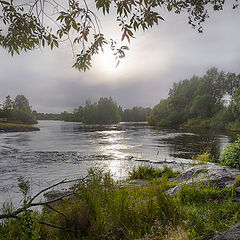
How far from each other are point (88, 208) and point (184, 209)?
5.53 ft

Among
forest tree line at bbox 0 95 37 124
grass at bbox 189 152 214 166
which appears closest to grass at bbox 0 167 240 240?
grass at bbox 189 152 214 166

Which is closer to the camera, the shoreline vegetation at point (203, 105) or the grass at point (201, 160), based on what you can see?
the grass at point (201, 160)

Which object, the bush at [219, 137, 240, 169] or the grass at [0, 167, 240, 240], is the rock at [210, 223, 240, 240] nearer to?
the grass at [0, 167, 240, 240]

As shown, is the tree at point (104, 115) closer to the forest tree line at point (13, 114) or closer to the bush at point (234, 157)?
the forest tree line at point (13, 114)

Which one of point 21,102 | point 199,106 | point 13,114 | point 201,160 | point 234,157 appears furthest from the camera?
point 21,102

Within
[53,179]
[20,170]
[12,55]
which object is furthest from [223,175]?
[20,170]

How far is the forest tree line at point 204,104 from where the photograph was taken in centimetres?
4697

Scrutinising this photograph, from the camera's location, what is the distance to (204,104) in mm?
59250

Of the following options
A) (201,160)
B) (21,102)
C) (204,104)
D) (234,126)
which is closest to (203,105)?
(204,104)

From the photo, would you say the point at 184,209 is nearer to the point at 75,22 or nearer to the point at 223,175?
the point at 223,175

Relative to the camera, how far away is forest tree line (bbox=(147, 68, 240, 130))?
47.0 metres

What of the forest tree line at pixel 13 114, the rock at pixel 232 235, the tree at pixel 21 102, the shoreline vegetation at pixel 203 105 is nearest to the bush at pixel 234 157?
the rock at pixel 232 235

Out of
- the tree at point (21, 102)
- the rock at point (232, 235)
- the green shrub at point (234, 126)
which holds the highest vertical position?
the tree at point (21, 102)

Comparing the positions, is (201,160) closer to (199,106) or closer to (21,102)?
(199,106)
